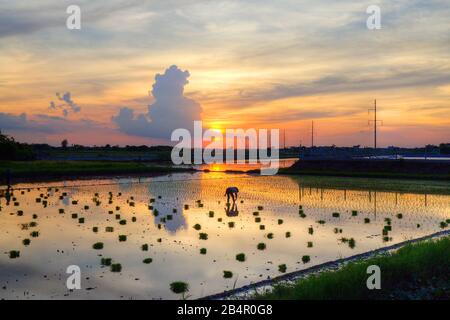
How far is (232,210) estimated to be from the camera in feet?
72.9

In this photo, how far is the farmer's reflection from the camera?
20859 mm

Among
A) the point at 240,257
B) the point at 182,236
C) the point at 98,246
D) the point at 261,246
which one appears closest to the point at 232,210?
the point at 182,236

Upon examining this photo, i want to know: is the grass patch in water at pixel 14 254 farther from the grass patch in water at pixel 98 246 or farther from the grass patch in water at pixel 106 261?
the grass patch in water at pixel 106 261

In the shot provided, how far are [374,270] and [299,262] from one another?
272 centimetres

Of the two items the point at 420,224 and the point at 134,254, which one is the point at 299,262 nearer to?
the point at 134,254

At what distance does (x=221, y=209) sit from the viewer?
74.2 ft

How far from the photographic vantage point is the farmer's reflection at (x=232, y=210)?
20.9 metres

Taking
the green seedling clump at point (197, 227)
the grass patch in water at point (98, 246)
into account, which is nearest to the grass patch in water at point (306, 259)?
the green seedling clump at point (197, 227)

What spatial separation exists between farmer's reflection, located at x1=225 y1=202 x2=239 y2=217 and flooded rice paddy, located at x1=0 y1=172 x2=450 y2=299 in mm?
53

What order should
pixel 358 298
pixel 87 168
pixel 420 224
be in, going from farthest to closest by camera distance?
pixel 87 168, pixel 420 224, pixel 358 298

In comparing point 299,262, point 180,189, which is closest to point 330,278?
point 299,262

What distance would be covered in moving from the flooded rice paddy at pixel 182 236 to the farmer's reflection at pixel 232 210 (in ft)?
0.18

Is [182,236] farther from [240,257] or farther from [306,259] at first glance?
[306,259]

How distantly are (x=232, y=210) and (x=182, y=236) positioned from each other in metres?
6.82
